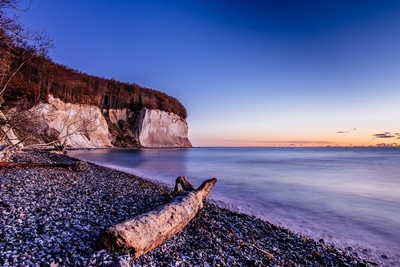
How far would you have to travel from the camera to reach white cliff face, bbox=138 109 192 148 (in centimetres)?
5397

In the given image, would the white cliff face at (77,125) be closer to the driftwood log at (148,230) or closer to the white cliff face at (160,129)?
the white cliff face at (160,129)

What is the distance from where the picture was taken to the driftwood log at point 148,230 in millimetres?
2732

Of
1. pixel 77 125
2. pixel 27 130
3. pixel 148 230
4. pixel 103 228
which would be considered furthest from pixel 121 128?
pixel 148 230

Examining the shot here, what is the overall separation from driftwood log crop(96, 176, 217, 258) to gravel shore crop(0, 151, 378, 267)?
0.09m

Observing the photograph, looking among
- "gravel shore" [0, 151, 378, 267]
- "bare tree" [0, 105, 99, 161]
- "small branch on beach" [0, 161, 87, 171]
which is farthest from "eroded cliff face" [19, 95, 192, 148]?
"gravel shore" [0, 151, 378, 267]

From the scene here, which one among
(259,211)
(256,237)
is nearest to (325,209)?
(259,211)

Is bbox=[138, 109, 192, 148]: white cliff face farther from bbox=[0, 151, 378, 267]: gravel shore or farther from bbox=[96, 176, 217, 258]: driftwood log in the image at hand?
bbox=[96, 176, 217, 258]: driftwood log

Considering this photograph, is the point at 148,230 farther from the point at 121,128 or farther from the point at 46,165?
the point at 121,128

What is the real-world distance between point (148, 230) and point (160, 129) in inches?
2258

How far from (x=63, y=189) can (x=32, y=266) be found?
11.8ft

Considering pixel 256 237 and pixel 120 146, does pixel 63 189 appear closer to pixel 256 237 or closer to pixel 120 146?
pixel 256 237

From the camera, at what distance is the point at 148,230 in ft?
10.1

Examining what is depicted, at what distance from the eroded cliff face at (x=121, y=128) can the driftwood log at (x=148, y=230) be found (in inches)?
1187

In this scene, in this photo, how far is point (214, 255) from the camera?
318cm
